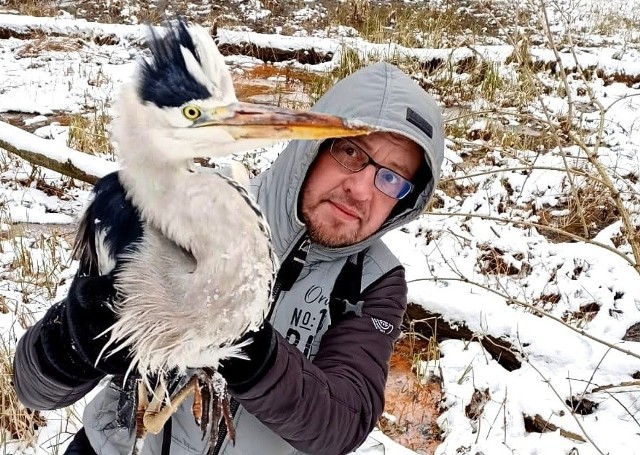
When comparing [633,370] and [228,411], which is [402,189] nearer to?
[228,411]

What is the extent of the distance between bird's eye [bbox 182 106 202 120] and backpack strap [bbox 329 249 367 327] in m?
0.67

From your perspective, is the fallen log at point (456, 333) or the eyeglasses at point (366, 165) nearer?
the eyeglasses at point (366, 165)

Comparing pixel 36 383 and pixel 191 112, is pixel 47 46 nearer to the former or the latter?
pixel 36 383

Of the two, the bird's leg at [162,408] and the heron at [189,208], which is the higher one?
the heron at [189,208]

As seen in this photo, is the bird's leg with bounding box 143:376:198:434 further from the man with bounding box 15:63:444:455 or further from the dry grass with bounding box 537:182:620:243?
the dry grass with bounding box 537:182:620:243

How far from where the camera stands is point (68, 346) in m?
1.24

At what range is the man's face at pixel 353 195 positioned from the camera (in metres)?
1.61

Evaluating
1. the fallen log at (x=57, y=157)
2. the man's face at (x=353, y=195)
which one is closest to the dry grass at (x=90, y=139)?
the fallen log at (x=57, y=157)

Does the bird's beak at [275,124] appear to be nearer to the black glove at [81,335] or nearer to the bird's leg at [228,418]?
the black glove at [81,335]

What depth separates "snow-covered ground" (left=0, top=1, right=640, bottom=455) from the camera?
238cm

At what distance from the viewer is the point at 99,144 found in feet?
13.6

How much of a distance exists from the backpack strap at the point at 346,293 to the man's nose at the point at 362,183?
19 centimetres

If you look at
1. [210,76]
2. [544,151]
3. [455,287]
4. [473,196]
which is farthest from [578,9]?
[210,76]

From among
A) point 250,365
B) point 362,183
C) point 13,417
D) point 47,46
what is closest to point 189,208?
point 250,365
